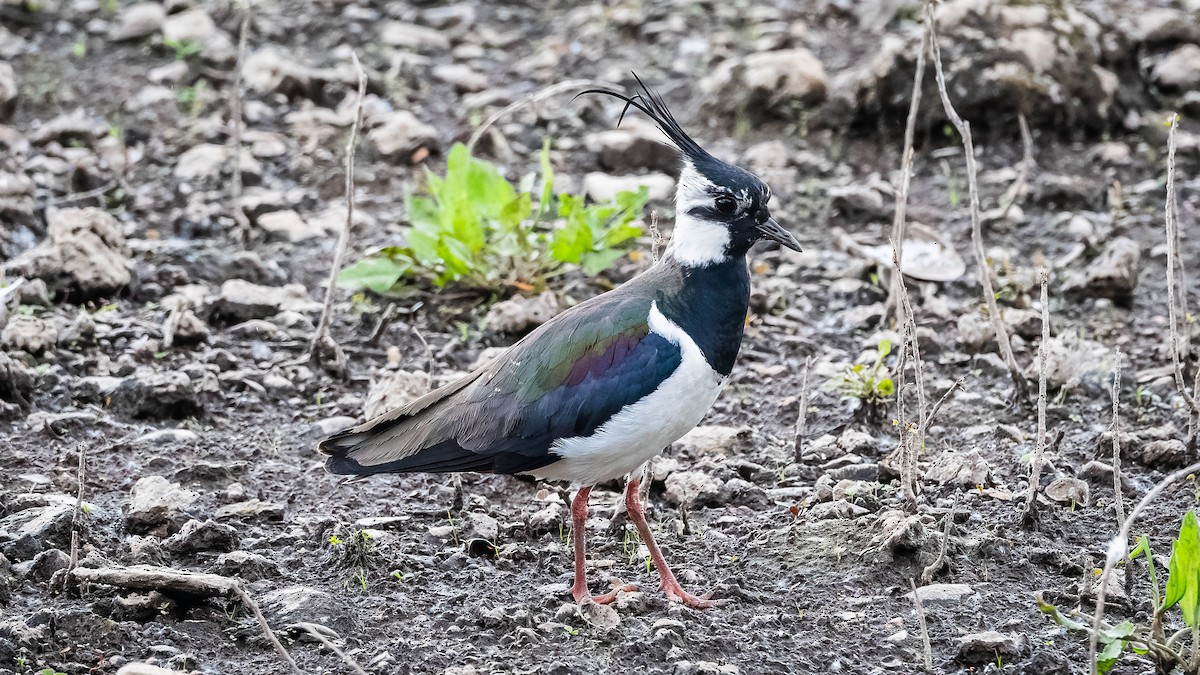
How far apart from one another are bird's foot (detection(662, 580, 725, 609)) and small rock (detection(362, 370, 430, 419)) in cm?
149

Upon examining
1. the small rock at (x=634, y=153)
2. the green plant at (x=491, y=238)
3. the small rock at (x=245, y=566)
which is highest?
the small rock at (x=634, y=153)

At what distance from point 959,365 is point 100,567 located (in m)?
3.68

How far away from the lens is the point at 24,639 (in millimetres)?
3900

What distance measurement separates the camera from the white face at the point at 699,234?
4723 millimetres

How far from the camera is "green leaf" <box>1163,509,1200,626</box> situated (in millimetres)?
3709

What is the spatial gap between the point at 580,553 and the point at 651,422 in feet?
1.62

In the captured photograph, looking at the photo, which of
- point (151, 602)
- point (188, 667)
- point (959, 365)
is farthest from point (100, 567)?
point (959, 365)

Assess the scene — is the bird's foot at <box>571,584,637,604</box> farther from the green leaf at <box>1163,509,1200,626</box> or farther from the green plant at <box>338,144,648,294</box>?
the green plant at <box>338,144,648,294</box>

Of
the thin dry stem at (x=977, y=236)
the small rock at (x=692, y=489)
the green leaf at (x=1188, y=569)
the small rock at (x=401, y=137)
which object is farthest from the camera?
the small rock at (x=401, y=137)

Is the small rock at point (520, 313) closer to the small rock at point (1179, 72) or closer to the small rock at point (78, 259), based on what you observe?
the small rock at point (78, 259)

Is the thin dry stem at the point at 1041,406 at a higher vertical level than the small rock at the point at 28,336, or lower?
higher

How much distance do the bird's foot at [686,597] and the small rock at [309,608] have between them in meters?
1.02

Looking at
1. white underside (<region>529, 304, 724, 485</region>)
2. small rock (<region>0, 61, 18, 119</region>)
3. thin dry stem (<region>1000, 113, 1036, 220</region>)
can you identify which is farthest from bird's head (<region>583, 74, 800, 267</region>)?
small rock (<region>0, 61, 18, 119</region>)

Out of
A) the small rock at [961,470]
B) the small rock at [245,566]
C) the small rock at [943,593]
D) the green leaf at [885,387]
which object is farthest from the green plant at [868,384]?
the small rock at [245,566]
